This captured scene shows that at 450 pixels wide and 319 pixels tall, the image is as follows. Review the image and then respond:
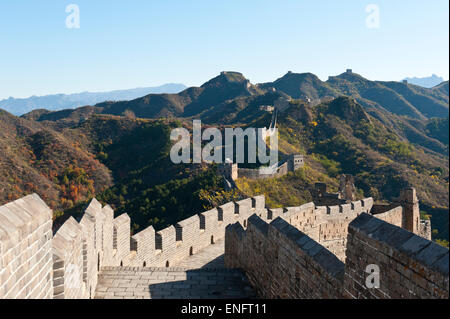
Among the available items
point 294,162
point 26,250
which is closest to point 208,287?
point 26,250

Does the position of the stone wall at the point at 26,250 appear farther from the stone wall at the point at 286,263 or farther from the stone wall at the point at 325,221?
the stone wall at the point at 325,221

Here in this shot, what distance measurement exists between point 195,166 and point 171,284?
3600 cm

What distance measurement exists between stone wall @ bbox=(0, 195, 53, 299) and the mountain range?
22748 millimetres

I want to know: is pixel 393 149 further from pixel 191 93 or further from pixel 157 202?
pixel 191 93

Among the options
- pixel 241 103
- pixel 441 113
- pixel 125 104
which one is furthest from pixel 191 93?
pixel 441 113

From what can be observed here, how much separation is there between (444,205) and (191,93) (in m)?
105

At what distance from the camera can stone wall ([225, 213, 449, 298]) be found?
3.06 metres

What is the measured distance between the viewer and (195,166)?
141 ft

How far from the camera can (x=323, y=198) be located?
55.0ft

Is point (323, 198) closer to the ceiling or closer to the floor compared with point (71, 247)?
closer to the floor

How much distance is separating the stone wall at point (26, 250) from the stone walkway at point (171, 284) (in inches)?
115

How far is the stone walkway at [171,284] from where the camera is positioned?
6.66 metres

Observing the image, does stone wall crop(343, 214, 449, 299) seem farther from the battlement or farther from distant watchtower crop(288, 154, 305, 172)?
distant watchtower crop(288, 154, 305, 172)

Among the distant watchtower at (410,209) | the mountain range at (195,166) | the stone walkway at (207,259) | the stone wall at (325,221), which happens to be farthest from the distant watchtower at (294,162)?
the stone walkway at (207,259)
